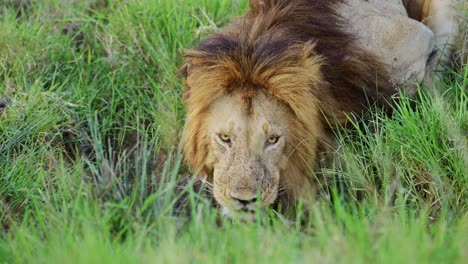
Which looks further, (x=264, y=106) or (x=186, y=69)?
(x=186, y=69)

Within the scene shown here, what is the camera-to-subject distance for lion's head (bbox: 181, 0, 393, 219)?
13.3 ft

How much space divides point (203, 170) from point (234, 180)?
50 centimetres

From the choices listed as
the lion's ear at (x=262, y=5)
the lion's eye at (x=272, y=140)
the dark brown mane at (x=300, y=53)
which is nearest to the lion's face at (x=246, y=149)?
the lion's eye at (x=272, y=140)

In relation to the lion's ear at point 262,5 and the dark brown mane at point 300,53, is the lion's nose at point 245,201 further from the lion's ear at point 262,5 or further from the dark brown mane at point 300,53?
the lion's ear at point 262,5

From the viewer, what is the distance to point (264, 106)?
13.6ft

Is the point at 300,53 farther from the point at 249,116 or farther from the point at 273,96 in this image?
the point at 249,116

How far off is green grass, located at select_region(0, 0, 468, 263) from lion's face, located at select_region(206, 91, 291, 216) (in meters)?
0.16

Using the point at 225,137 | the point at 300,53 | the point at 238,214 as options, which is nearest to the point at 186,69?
the point at 225,137

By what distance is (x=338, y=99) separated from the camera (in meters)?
4.40

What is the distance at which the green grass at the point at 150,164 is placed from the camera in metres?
3.07

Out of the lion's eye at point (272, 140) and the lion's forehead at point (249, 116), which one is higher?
the lion's forehead at point (249, 116)

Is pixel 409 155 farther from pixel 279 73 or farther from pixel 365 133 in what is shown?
pixel 279 73

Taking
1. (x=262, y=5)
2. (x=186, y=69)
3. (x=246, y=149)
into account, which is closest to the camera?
(x=246, y=149)

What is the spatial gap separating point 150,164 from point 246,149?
2.87ft
